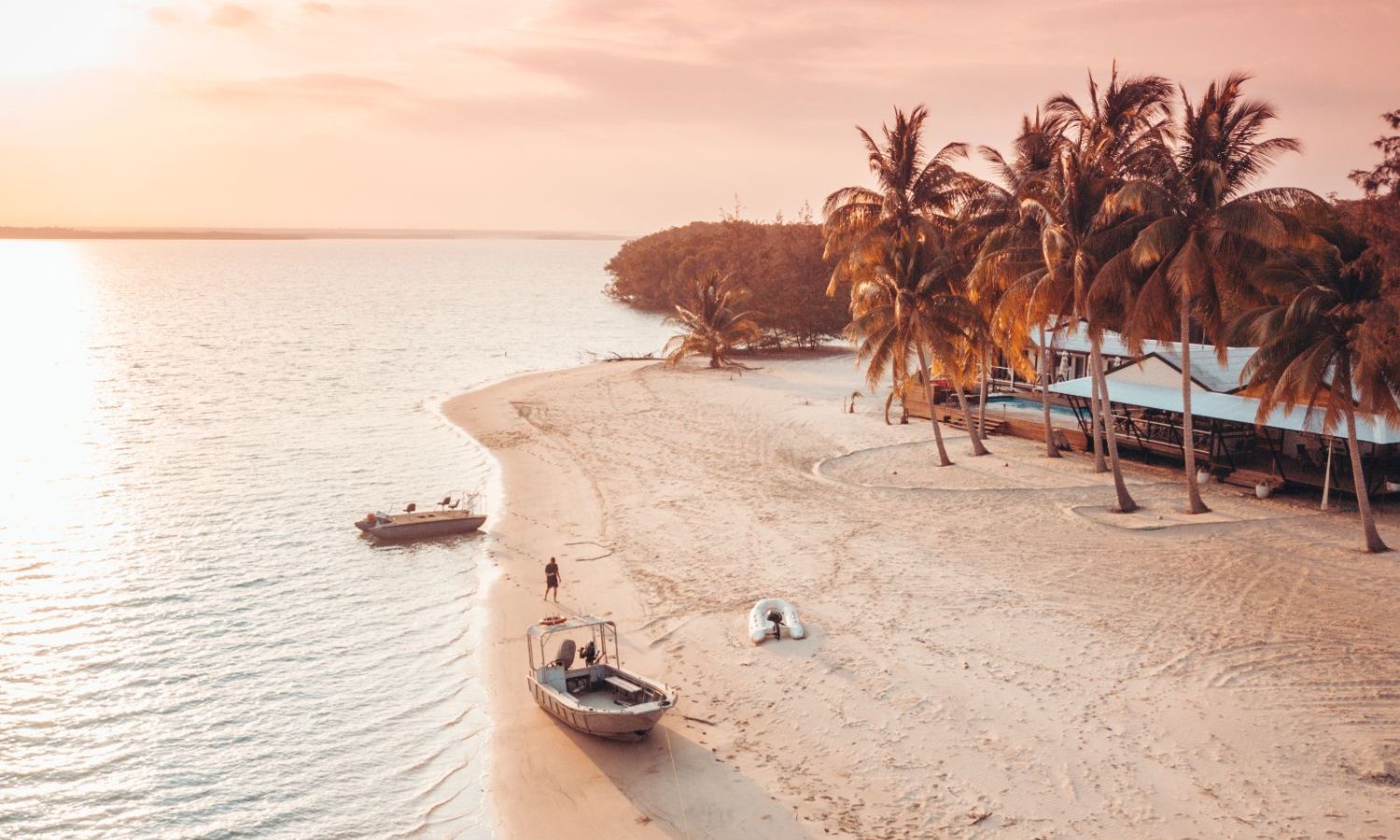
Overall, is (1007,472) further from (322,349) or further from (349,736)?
(322,349)

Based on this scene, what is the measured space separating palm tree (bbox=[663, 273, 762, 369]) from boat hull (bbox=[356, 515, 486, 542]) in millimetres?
28496

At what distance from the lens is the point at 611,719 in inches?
523

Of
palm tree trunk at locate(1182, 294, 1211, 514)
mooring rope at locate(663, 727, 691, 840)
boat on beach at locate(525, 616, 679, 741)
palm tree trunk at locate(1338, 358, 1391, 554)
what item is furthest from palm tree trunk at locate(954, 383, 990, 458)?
mooring rope at locate(663, 727, 691, 840)

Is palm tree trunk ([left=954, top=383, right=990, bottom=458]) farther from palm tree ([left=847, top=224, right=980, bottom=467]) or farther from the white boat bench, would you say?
the white boat bench

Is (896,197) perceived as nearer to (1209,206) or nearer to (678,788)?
(1209,206)

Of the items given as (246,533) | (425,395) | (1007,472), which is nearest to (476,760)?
(246,533)

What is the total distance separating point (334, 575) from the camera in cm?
2291

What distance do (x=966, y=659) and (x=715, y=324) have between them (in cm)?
3815

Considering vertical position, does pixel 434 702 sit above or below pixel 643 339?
below

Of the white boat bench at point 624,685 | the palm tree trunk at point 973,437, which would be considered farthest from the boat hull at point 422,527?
the palm tree trunk at point 973,437

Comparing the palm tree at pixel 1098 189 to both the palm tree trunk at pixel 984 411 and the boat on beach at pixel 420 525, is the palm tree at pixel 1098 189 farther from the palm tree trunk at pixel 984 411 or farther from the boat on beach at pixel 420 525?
the boat on beach at pixel 420 525

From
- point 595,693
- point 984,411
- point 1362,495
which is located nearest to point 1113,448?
point 1362,495

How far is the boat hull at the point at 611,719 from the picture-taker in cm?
1320

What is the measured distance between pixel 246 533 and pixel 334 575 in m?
5.12
